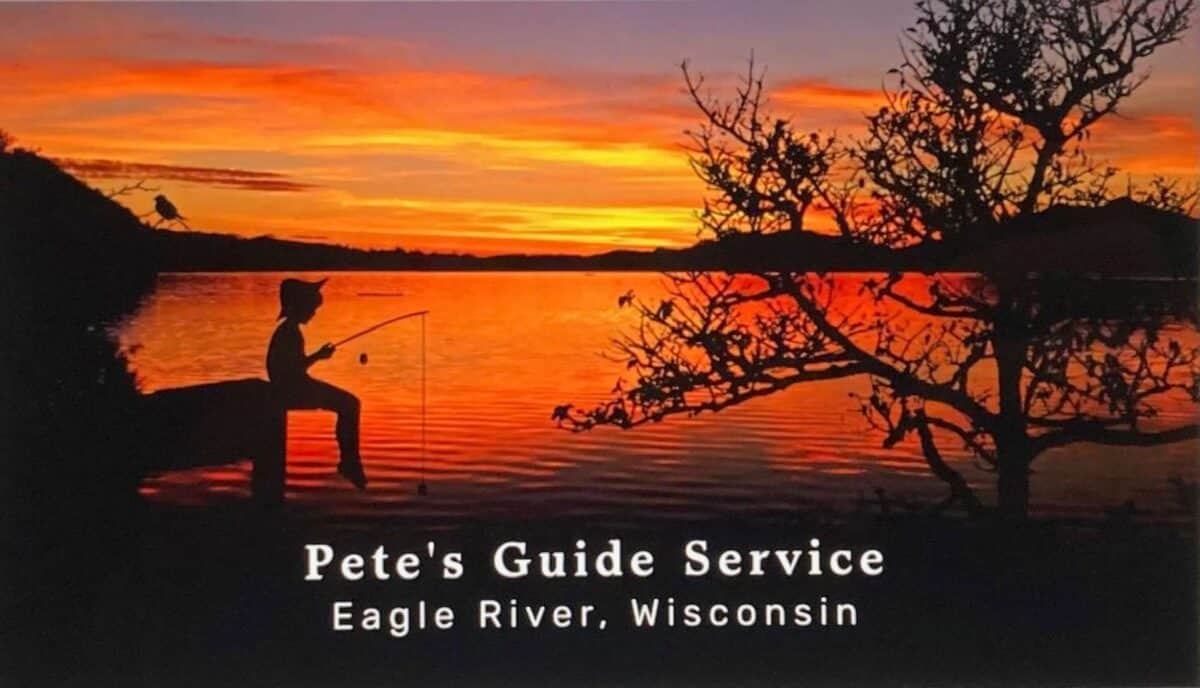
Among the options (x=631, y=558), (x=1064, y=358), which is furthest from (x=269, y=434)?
(x=1064, y=358)

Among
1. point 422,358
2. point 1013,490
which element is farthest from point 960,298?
point 422,358

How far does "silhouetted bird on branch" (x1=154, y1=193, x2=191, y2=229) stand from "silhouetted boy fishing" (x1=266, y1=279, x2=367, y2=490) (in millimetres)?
246

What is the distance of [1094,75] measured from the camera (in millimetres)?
2623

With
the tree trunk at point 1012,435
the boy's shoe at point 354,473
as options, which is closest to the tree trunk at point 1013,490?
the tree trunk at point 1012,435

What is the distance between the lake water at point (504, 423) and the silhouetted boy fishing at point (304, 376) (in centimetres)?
2

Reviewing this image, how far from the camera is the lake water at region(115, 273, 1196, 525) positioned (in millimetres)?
2549

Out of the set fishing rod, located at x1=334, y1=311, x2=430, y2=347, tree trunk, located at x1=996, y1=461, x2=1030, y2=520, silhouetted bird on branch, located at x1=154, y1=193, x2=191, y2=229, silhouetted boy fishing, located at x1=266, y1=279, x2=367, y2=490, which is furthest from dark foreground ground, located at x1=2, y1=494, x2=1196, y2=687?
silhouetted bird on branch, located at x1=154, y1=193, x2=191, y2=229

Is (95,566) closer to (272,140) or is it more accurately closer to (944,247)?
(272,140)

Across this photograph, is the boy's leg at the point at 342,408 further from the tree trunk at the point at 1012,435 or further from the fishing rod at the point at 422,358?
the tree trunk at the point at 1012,435

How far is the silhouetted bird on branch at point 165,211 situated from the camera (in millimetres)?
2529

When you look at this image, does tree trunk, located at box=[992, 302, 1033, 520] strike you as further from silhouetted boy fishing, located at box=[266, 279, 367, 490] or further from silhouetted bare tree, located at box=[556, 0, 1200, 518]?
silhouetted boy fishing, located at box=[266, 279, 367, 490]

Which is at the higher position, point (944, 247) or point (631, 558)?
point (944, 247)

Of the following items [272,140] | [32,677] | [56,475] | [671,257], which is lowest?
[32,677]

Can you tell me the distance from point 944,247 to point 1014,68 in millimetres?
389
